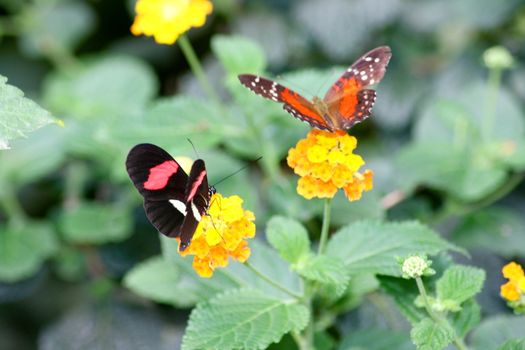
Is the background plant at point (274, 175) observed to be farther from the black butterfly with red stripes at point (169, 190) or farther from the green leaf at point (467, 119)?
the black butterfly with red stripes at point (169, 190)

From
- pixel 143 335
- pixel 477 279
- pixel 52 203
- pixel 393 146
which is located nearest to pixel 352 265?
pixel 477 279

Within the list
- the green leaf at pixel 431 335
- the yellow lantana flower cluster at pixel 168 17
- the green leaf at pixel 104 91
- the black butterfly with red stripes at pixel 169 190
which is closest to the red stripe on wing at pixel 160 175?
the black butterfly with red stripes at pixel 169 190

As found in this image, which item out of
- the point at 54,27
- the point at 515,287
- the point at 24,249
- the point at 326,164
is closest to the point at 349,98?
the point at 326,164

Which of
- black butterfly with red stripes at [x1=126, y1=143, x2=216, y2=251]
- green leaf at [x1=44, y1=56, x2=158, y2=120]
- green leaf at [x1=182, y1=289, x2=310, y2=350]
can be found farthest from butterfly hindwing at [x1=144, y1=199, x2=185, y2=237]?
green leaf at [x1=44, y1=56, x2=158, y2=120]

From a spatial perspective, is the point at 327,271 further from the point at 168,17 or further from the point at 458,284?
the point at 168,17

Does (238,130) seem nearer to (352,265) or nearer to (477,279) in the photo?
(352,265)
